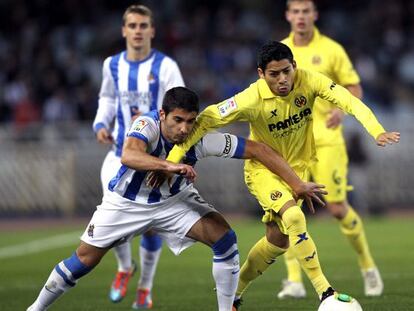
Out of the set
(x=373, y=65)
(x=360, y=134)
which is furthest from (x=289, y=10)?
(x=373, y=65)

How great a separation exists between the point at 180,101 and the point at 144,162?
0.53 metres

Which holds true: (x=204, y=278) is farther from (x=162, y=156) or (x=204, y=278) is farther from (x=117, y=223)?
(x=162, y=156)

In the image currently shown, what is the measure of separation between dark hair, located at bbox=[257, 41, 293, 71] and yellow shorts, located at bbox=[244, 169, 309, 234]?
0.92 metres

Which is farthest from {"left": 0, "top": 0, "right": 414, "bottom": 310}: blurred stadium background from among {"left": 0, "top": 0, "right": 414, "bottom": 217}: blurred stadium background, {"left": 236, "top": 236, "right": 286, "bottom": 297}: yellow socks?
{"left": 236, "top": 236, "right": 286, "bottom": 297}: yellow socks

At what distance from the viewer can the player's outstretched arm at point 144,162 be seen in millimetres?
7723

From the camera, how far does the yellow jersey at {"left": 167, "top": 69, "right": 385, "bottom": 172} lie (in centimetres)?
828

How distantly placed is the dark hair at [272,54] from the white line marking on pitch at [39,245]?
8294mm

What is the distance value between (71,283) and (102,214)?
58 cm

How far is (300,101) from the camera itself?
8.63 metres

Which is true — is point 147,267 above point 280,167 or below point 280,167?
below

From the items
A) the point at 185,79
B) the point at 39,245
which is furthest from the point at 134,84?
the point at 185,79

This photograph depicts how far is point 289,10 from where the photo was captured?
10922 millimetres

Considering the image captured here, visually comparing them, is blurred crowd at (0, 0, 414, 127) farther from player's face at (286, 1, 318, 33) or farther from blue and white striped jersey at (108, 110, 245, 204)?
blue and white striped jersey at (108, 110, 245, 204)

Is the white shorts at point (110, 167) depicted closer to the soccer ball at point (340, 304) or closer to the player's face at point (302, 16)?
the player's face at point (302, 16)
